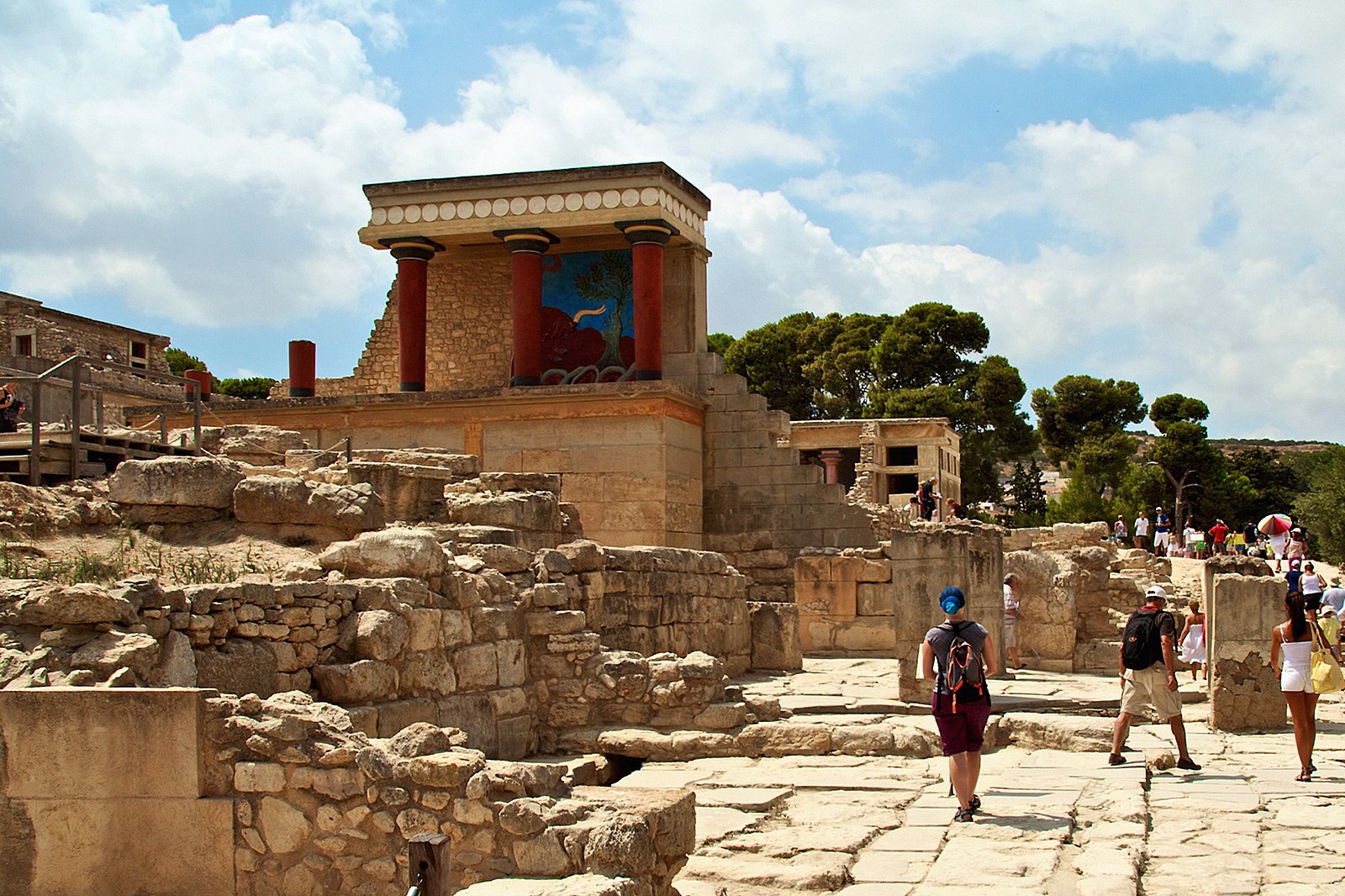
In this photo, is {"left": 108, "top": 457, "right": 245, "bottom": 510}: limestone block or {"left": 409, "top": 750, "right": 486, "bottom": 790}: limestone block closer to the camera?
{"left": 409, "top": 750, "right": 486, "bottom": 790}: limestone block

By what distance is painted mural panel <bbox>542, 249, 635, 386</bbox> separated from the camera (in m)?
19.9

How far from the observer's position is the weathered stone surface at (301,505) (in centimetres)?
898

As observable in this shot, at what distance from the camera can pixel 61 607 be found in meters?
6.13

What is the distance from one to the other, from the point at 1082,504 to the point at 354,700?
131 ft

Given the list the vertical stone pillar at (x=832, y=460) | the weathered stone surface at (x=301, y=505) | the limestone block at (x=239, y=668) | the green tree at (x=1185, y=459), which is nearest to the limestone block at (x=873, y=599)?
the weathered stone surface at (x=301, y=505)

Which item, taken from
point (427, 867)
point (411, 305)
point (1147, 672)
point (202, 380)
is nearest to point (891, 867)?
point (427, 867)

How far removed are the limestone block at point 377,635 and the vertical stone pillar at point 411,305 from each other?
12714 mm

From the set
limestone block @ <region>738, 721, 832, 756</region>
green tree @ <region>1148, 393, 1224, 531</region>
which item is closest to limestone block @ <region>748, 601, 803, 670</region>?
limestone block @ <region>738, 721, 832, 756</region>

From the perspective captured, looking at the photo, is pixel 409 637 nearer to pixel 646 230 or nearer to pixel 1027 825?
pixel 1027 825

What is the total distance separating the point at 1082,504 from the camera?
144 feet

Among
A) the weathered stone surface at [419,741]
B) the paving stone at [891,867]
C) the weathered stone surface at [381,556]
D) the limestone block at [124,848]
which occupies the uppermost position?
the weathered stone surface at [381,556]

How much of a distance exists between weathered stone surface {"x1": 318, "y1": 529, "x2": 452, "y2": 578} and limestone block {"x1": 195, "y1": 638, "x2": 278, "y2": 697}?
3.50 ft

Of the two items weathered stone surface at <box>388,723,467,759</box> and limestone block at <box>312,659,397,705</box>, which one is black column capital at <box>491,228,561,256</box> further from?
weathered stone surface at <box>388,723,467,759</box>

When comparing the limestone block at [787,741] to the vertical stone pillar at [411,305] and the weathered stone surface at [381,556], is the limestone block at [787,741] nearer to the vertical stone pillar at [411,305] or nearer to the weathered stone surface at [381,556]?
the weathered stone surface at [381,556]
